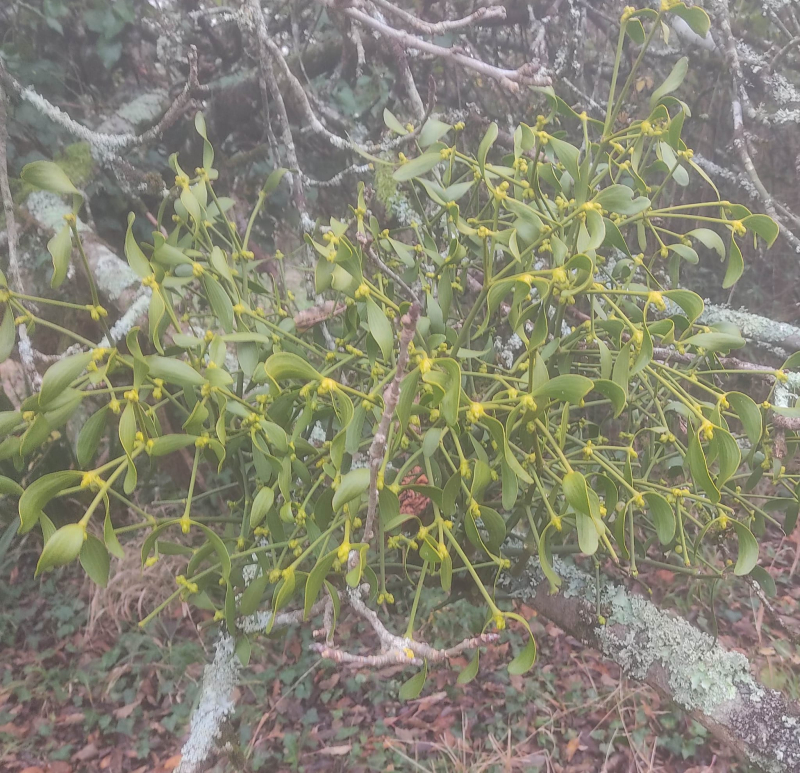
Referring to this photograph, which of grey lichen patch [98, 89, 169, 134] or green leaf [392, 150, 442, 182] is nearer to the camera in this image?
green leaf [392, 150, 442, 182]

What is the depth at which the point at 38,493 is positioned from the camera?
0.99ft

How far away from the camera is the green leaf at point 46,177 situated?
1.07 feet

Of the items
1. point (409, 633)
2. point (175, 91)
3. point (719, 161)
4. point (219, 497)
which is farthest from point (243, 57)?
point (409, 633)

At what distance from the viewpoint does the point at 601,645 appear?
56cm

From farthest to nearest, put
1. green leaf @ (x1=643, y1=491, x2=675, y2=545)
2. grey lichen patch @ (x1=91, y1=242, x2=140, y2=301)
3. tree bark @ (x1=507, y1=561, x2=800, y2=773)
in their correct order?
grey lichen patch @ (x1=91, y1=242, x2=140, y2=301) < tree bark @ (x1=507, y1=561, x2=800, y2=773) < green leaf @ (x1=643, y1=491, x2=675, y2=545)

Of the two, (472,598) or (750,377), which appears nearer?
(472,598)

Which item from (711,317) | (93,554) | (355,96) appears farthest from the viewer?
(355,96)

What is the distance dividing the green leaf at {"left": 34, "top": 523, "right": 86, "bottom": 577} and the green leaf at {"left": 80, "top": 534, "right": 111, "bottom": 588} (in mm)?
33

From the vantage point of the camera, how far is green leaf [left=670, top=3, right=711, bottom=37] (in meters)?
0.36

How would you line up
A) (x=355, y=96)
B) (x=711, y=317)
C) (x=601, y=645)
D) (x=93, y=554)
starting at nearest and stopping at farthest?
(x=93, y=554)
(x=601, y=645)
(x=711, y=317)
(x=355, y=96)

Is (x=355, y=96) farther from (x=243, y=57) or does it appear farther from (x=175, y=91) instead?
(x=175, y=91)

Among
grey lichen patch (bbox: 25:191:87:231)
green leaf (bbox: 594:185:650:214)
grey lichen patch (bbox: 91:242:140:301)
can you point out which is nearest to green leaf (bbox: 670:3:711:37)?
green leaf (bbox: 594:185:650:214)

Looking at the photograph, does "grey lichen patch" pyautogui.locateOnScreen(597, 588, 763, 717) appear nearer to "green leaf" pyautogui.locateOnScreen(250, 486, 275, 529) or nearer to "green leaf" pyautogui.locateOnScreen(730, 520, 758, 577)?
"green leaf" pyautogui.locateOnScreen(730, 520, 758, 577)

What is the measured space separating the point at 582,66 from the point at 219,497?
994 mm
